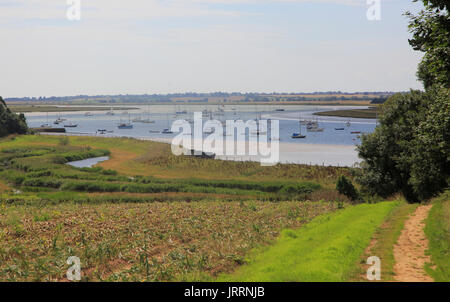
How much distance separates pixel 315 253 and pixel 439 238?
677 cm

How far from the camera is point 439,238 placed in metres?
19.9

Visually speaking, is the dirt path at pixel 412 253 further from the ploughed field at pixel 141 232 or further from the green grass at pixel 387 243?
the ploughed field at pixel 141 232

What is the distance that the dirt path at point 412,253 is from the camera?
607 inches

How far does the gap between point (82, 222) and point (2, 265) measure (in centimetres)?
849

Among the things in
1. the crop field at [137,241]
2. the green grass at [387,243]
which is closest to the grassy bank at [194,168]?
the green grass at [387,243]

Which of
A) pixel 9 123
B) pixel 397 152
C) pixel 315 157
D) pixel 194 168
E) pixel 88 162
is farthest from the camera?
pixel 9 123

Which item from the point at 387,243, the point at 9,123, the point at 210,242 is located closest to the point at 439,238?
the point at 387,243

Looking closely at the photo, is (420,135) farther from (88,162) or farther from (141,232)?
(88,162)

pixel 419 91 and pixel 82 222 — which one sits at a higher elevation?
pixel 419 91

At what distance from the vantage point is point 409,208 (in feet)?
96.7

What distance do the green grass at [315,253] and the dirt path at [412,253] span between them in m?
1.49
